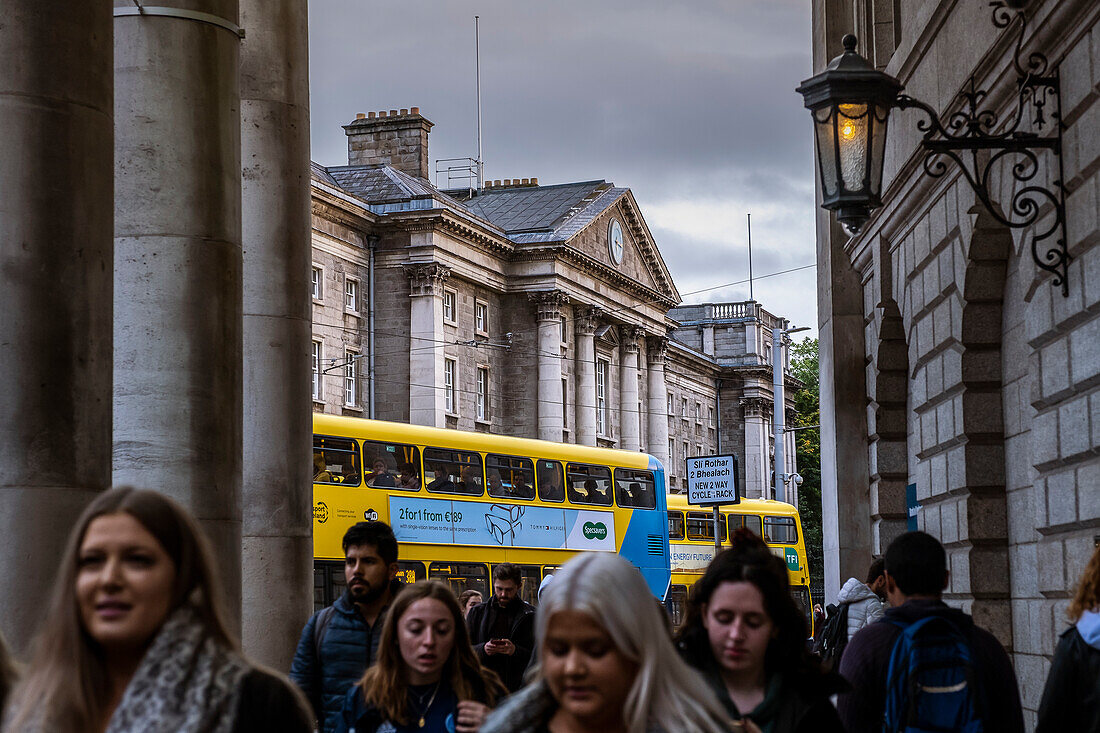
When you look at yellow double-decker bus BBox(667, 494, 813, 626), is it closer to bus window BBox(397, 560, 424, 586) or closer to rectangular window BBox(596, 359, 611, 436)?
bus window BBox(397, 560, 424, 586)

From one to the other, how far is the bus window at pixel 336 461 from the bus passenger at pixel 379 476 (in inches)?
13.0

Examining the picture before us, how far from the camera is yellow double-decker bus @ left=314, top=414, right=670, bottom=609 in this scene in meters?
27.1

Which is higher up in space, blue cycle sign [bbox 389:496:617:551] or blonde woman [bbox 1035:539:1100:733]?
blue cycle sign [bbox 389:496:617:551]

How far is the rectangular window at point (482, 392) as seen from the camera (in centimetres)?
6166

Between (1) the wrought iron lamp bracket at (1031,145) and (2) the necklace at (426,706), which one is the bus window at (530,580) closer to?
(1) the wrought iron lamp bracket at (1031,145)

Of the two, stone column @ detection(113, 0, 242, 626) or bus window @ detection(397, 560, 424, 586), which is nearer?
stone column @ detection(113, 0, 242, 626)

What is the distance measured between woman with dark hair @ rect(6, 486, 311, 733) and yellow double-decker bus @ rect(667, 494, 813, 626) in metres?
34.9

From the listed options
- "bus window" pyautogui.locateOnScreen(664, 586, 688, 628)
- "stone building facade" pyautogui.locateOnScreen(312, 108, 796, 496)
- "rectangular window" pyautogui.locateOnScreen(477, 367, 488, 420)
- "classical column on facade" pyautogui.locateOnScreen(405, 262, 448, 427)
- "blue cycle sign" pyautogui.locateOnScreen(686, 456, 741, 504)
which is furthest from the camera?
"rectangular window" pyautogui.locateOnScreen(477, 367, 488, 420)

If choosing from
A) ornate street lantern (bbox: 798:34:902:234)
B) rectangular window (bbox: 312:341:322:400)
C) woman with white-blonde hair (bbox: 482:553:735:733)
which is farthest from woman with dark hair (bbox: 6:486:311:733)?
rectangular window (bbox: 312:341:322:400)

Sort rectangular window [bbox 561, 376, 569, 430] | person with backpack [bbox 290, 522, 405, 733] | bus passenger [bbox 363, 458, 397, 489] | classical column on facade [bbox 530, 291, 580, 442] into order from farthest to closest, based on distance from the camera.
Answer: rectangular window [bbox 561, 376, 569, 430], classical column on facade [bbox 530, 291, 580, 442], bus passenger [bbox 363, 458, 397, 489], person with backpack [bbox 290, 522, 405, 733]

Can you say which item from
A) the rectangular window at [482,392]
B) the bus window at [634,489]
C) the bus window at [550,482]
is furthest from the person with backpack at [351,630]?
the rectangular window at [482,392]

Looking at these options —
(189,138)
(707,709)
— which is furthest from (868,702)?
(189,138)

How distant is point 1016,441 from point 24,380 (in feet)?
22.6

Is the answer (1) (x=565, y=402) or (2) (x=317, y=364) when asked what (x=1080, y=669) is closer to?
(2) (x=317, y=364)
